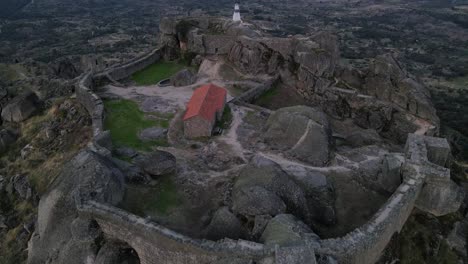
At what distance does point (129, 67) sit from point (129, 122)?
12.3 metres

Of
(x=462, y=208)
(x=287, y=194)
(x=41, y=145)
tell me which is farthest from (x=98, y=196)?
(x=462, y=208)

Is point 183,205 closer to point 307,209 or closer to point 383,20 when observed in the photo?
point 307,209

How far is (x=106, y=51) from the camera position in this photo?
11712 centimetres

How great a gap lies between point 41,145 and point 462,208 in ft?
96.2

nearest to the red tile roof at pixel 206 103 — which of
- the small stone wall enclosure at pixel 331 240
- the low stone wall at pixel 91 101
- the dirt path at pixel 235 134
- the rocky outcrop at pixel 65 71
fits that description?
the dirt path at pixel 235 134

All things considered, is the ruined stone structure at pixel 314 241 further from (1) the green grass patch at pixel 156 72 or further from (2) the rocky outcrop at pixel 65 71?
(2) the rocky outcrop at pixel 65 71

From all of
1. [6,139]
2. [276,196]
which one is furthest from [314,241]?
[6,139]

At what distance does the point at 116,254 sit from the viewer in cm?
1819

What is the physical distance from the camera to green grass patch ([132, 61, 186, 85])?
38.9 metres

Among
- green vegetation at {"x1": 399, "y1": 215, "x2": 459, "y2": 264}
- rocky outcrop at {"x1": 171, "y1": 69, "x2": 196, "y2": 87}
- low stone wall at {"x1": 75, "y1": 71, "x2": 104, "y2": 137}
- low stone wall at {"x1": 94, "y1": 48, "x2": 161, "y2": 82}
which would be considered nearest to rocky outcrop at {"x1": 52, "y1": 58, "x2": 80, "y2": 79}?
low stone wall at {"x1": 94, "y1": 48, "x2": 161, "y2": 82}

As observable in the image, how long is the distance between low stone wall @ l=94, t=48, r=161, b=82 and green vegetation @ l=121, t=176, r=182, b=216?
745 inches

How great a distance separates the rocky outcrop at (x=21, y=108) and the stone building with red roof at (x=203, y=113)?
1681cm

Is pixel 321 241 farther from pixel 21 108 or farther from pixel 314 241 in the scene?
pixel 21 108

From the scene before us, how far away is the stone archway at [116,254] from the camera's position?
59.2 ft
